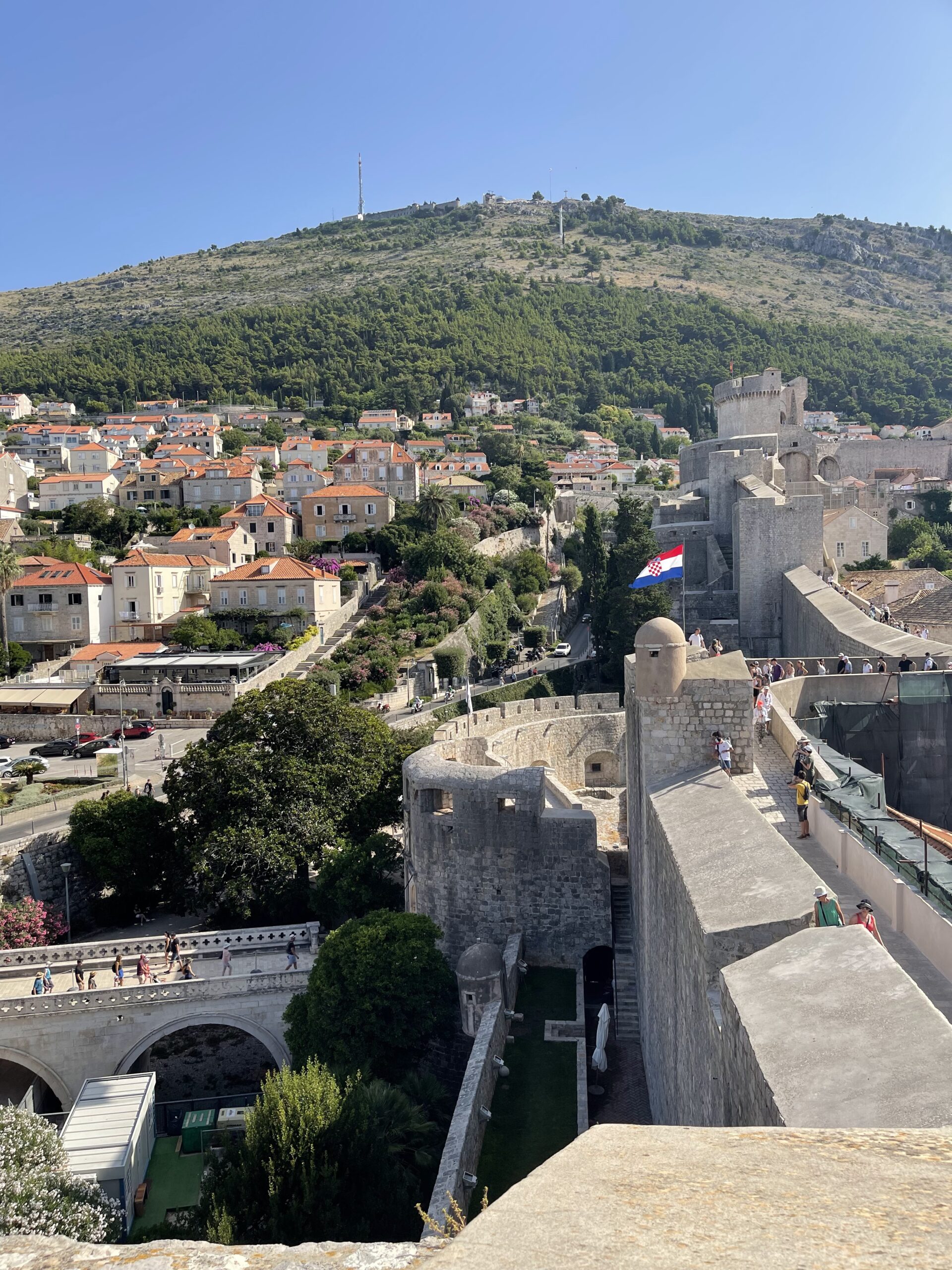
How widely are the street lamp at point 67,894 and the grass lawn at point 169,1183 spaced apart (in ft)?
22.0

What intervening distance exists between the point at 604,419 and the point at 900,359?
45.3 metres

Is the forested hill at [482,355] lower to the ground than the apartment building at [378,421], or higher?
higher

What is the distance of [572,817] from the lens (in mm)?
19625

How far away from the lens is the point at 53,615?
166 ft

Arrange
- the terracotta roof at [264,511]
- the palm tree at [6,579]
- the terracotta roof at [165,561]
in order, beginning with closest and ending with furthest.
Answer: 1. the palm tree at [6,579]
2. the terracotta roof at [165,561]
3. the terracotta roof at [264,511]

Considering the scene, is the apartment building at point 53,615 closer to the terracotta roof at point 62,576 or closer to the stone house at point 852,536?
the terracotta roof at point 62,576

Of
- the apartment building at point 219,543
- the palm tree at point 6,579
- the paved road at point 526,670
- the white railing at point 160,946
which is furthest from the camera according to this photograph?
the apartment building at point 219,543

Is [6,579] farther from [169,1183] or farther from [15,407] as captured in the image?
[15,407]

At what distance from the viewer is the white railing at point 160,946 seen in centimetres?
2289

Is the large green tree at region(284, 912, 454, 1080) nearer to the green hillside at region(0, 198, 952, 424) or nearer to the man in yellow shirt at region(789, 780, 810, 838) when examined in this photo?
the man in yellow shirt at region(789, 780, 810, 838)

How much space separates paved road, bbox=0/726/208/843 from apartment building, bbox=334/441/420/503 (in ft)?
114

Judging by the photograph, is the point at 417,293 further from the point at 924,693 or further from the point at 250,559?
the point at 924,693

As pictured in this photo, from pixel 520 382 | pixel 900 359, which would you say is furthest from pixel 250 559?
pixel 900 359

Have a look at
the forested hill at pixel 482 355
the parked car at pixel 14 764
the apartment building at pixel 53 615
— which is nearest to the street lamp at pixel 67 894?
the parked car at pixel 14 764
